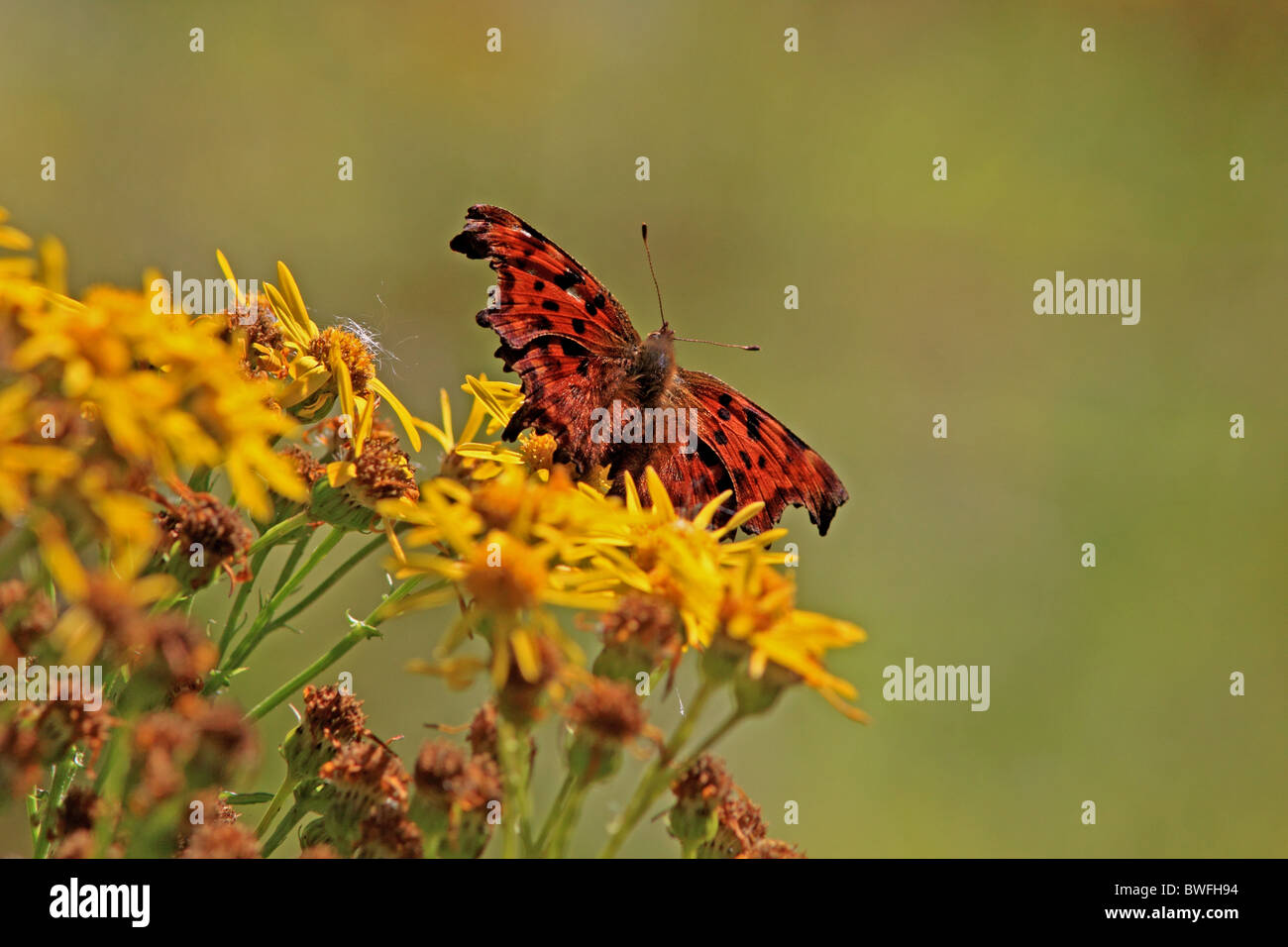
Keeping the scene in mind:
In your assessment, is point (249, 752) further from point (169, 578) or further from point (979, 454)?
point (979, 454)

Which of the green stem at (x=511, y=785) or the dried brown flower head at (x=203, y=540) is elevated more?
the dried brown flower head at (x=203, y=540)

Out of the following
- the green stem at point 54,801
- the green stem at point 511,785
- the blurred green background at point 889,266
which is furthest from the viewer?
the blurred green background at point 889,266

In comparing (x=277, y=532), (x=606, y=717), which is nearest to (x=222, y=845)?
(x=606, y=717)

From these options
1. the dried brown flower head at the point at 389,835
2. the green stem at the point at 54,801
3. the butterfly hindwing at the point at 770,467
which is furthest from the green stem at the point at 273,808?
the butterfly hindwing at the point at 770,467

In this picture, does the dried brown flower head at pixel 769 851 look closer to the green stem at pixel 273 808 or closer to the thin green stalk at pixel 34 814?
the green stem at pixel 273 808

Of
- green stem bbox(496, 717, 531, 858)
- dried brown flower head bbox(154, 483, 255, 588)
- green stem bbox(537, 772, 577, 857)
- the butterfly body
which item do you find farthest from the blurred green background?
green stem bbox(496, 717, 531, 858)
